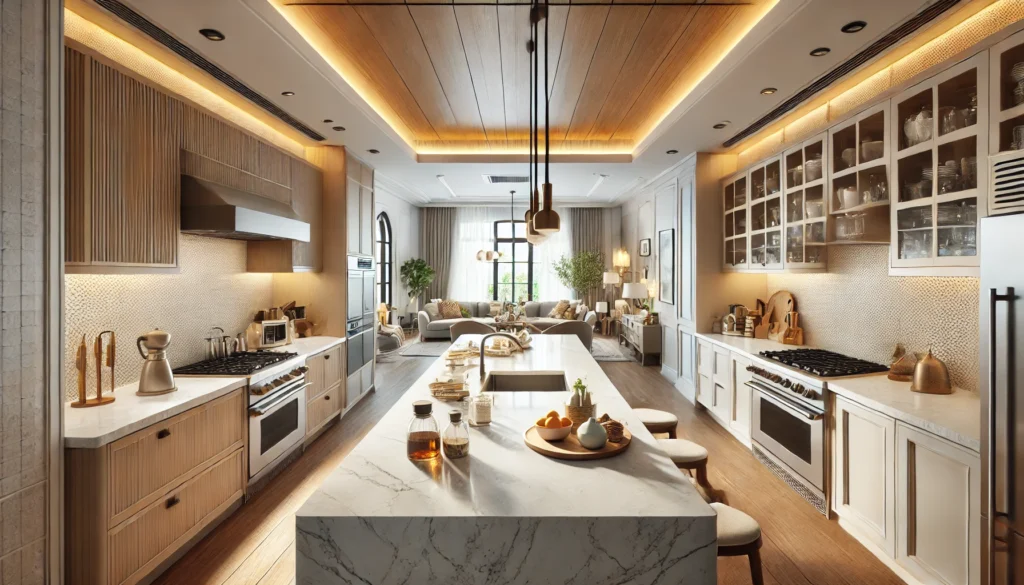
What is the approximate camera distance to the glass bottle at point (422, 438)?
164cm

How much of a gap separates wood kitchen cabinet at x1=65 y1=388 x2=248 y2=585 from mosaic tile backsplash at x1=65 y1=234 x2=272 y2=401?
59 cm

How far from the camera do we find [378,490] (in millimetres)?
1427

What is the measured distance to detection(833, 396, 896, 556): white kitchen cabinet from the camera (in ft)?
7.83

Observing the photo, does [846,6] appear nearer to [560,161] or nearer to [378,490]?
[378,490]

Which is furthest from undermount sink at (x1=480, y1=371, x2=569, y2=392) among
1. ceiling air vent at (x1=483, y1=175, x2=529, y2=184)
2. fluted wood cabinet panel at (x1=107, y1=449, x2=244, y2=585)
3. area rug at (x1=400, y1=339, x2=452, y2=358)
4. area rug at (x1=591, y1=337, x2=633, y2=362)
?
area rug at (x1=400, y1=339, x2=452, y2=358)

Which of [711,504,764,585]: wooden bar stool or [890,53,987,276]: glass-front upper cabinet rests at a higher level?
[890,53,987,276]: glass-front upper cabinet

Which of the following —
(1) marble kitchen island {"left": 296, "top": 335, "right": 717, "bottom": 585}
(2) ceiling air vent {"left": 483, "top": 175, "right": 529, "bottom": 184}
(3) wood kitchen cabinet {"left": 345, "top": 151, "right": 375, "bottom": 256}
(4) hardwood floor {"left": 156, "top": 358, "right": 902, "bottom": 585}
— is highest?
(2) ceiling air vent {"left": 483, "top": 175, "right": 529, "bottom": 184}

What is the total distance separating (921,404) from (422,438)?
237cm

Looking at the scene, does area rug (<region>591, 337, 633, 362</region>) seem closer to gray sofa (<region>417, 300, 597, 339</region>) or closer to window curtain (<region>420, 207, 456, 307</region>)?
gray sofa (<region>417, 300, 597, 339</region>)

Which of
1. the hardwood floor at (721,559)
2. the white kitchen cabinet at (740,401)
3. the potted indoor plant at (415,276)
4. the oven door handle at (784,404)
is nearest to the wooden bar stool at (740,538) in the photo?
the hardwood floor at (721,559)

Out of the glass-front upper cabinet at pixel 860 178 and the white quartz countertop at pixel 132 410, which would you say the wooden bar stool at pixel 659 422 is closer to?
the glass-front upper cabinet at pixel 860 178

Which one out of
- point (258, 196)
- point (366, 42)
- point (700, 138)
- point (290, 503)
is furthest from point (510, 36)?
point (290, 503)

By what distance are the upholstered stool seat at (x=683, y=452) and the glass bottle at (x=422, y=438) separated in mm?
1315

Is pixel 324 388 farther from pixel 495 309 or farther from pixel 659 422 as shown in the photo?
pixel 495 309
